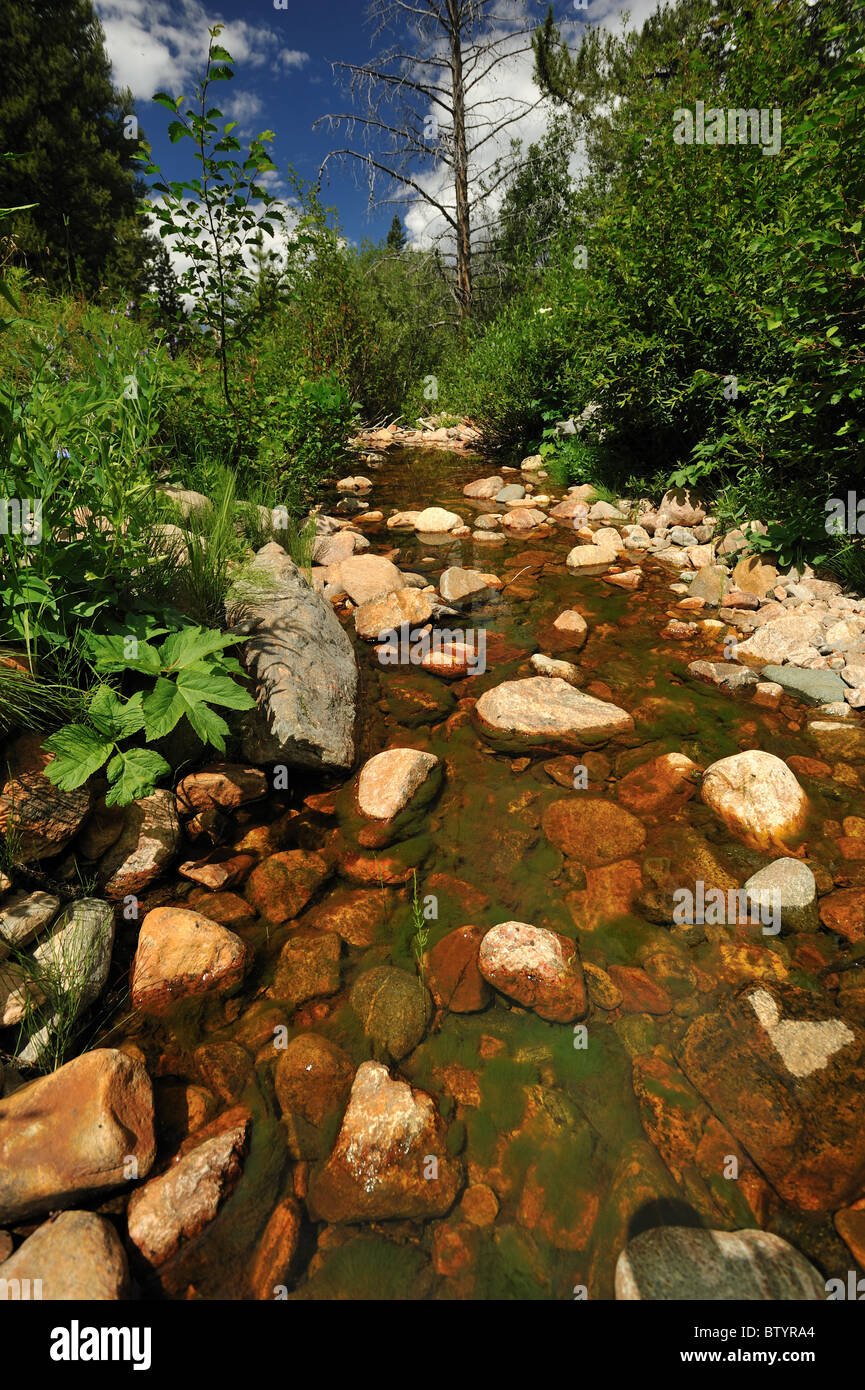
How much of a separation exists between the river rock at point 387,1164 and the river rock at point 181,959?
71 centimetres

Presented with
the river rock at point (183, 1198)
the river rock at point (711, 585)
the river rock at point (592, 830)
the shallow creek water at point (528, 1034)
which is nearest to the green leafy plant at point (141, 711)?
the shallow creek water at point (528, 1034)

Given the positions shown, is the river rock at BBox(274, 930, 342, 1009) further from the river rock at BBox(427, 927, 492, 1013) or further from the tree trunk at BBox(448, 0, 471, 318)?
the tree trunk at BBox(448, 0, 471, 318)

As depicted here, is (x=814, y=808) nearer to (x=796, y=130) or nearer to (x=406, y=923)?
(x=406, y=923)

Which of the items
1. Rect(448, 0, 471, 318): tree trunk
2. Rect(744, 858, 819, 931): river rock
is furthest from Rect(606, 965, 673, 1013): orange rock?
Rect(448, 0, 471, 318): tree trunk

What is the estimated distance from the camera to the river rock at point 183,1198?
1.63 metres

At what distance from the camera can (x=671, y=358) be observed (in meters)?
6.50

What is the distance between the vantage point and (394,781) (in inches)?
125

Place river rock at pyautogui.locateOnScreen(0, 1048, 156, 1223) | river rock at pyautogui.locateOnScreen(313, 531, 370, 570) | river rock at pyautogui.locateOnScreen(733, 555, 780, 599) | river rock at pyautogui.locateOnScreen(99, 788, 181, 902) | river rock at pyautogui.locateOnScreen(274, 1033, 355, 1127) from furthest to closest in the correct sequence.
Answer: river rock at pyautogui.locateOnScreen(313, 531, 370, 570) < river rock at pyautogui.locateOnScreen(733, 555, 780, 599) < river rock at pyautogui.locateOnScreen(99, 788, 181, 902) < river rock at pyautogui.locateOnScreen(274, 1033, 355, 1127) < river rock at pyautogui.locateOnScreen(0, 1048, 156, 1223)

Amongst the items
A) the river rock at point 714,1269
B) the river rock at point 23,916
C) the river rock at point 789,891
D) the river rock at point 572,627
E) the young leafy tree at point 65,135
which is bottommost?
the river rock at point 714,1269

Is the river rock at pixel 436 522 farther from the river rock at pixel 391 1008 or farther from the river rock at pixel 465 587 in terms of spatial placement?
the river rock at pixel 391 1008

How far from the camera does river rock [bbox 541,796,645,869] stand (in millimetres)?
2908

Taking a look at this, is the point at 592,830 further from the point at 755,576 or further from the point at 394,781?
the point at 755,576

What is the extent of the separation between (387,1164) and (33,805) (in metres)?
1.83

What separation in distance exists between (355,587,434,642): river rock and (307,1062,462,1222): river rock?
344cm
